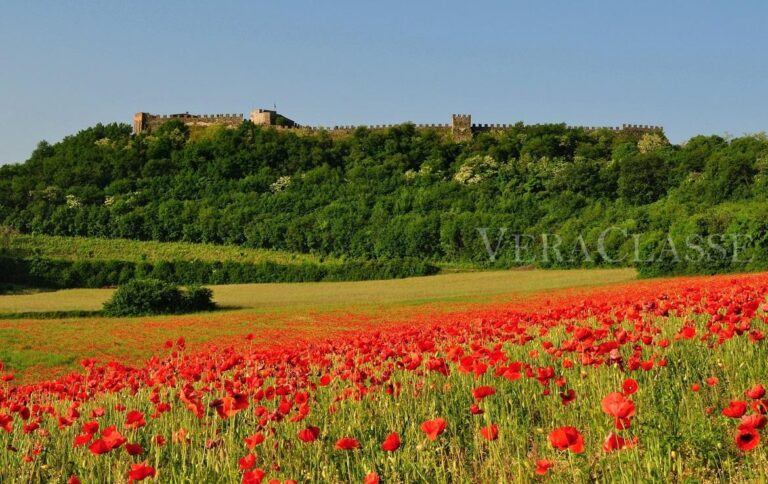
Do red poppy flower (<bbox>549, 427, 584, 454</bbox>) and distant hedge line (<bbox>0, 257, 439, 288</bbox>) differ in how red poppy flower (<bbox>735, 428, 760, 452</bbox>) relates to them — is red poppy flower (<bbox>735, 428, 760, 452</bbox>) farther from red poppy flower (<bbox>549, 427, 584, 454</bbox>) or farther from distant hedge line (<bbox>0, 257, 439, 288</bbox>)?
distant hedge line (<bbox>0, 257, 439, 288</bbox>)

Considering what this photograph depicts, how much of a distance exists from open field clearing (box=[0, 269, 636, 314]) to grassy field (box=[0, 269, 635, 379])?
0.05 meters

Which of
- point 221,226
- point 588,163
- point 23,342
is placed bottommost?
point 23,342

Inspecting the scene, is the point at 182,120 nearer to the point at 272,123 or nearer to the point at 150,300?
the point at 272,123

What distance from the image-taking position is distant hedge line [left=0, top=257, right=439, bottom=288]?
5719 cm

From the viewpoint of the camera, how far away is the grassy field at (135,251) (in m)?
70.2

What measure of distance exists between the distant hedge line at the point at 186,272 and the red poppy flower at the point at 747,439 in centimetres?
5276

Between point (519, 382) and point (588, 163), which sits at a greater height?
point (588, 163)

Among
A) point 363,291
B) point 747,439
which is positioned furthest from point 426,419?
point 363,291

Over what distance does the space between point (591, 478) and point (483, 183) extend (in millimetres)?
84277

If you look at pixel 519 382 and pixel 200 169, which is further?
pixel 200 169

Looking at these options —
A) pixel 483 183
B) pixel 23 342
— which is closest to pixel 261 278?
pixel 23 342

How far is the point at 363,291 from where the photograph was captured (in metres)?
49.7

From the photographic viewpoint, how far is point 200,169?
338 ft

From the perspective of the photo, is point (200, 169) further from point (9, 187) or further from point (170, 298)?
point (170, 298)
